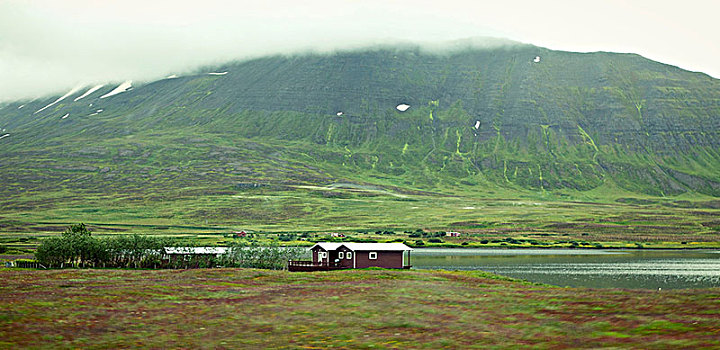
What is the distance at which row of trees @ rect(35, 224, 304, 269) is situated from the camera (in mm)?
84562

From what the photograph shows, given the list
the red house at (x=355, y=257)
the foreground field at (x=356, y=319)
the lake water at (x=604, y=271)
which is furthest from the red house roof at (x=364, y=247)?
the foreground field at (x=356, y=319)

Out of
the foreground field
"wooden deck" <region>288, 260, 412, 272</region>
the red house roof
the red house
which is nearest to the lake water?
the red house roof

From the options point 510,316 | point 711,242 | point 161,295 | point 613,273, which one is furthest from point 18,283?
point 711,242

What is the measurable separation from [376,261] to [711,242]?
5297 inches

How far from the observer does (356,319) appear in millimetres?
28312

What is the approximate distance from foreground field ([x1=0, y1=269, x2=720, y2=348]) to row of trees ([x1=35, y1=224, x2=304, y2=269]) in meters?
49.1

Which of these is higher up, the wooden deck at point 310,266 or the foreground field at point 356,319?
the foreground field at point 356,319

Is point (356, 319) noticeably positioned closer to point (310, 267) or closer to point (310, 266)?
point (310, 267)

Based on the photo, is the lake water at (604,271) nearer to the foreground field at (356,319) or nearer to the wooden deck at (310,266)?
the wooden deck at (310,266)

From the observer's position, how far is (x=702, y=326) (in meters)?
20.2

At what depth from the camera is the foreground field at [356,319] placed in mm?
21375

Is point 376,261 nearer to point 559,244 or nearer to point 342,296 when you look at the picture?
point 342,296

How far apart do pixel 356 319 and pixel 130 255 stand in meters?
67.9

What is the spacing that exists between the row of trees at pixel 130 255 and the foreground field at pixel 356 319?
4906 cm
